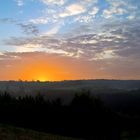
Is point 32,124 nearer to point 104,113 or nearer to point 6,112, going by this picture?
point 6,112

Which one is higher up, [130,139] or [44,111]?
[44,111]

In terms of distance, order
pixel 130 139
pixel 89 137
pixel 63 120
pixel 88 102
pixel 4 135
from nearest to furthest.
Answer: pixel 4 135 → pixel 89 137 → pixel 63 120 → pixel 88 102 → pixel 130 139

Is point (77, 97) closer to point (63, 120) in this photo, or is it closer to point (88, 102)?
point (88, 102)

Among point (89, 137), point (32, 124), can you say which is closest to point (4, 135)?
point (89, 137)

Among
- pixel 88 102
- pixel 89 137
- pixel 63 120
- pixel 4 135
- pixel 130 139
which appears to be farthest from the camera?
pixel 130 139

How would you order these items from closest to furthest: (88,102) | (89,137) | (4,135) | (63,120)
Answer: (4,135) → (89,137) → (63,120) → (88,102)

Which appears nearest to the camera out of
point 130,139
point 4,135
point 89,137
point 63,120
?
point 4,135

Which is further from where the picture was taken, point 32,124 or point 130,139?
point 130,139

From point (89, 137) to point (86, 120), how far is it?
356cm

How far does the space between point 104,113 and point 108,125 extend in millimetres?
2726

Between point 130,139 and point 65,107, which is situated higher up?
point 65,107

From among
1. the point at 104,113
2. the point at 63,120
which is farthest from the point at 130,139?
the point at 63,120

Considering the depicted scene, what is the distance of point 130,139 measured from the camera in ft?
242

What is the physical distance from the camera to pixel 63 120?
6200 cm
